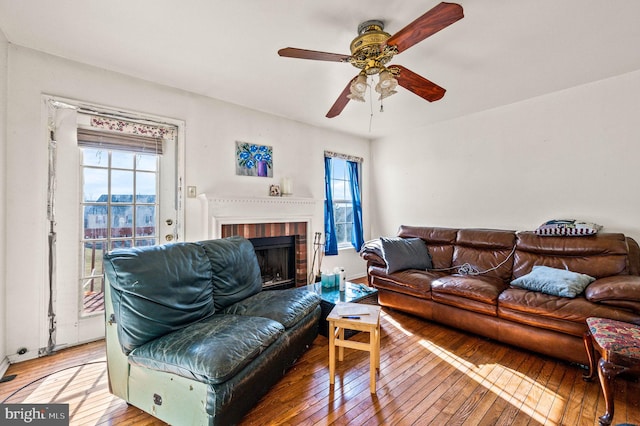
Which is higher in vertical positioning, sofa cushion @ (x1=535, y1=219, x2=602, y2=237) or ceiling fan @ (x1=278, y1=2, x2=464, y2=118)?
ceiling fan @ (x1=278, y1=2, x2=464, y2=118)

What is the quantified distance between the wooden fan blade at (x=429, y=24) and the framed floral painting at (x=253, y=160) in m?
2.20

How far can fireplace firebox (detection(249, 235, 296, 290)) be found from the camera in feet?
11.7

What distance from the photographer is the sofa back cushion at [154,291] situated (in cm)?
157

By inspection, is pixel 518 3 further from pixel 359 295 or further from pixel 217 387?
pixel 217 387

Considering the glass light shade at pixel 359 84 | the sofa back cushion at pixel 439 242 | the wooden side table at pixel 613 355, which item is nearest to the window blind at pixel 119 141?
the glass light shade at pixel 359 84

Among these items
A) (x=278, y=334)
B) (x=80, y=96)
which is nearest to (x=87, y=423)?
(x=278, y=334)

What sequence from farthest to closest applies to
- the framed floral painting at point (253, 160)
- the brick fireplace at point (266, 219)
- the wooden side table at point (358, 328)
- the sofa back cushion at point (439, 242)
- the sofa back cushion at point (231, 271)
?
the sofa back cushion at point (439, 242) < the framed floral painting at point (253, 160) < the brick fireplace at point (266, 219) < the sofa back cushion at point (231, 271) < the wooden side table at point (358, 328)

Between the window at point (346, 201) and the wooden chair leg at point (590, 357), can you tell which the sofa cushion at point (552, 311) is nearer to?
the wooden chair leg at point (590, 357)

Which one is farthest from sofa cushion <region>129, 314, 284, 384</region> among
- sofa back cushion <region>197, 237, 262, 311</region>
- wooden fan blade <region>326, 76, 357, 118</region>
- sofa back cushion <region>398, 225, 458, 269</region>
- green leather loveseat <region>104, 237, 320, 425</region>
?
sofa back cushion <region>398, 225, 458, 269</region>

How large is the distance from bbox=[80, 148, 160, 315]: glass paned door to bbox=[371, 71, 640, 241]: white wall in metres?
3.55

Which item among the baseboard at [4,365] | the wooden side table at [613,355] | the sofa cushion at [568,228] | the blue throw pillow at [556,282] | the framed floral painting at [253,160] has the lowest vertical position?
the baseboard at [4,365]

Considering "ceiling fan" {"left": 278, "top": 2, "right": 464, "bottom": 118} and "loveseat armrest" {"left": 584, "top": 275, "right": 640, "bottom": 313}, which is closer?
"ceiling fan" {"left": 278, "top": 2, "right": 464, "bottom": 118}

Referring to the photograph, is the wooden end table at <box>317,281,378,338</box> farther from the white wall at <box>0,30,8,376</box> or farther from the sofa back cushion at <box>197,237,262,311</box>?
the white wall at <box>0,30,8,376</box>

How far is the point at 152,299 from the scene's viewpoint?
64.6 inches
